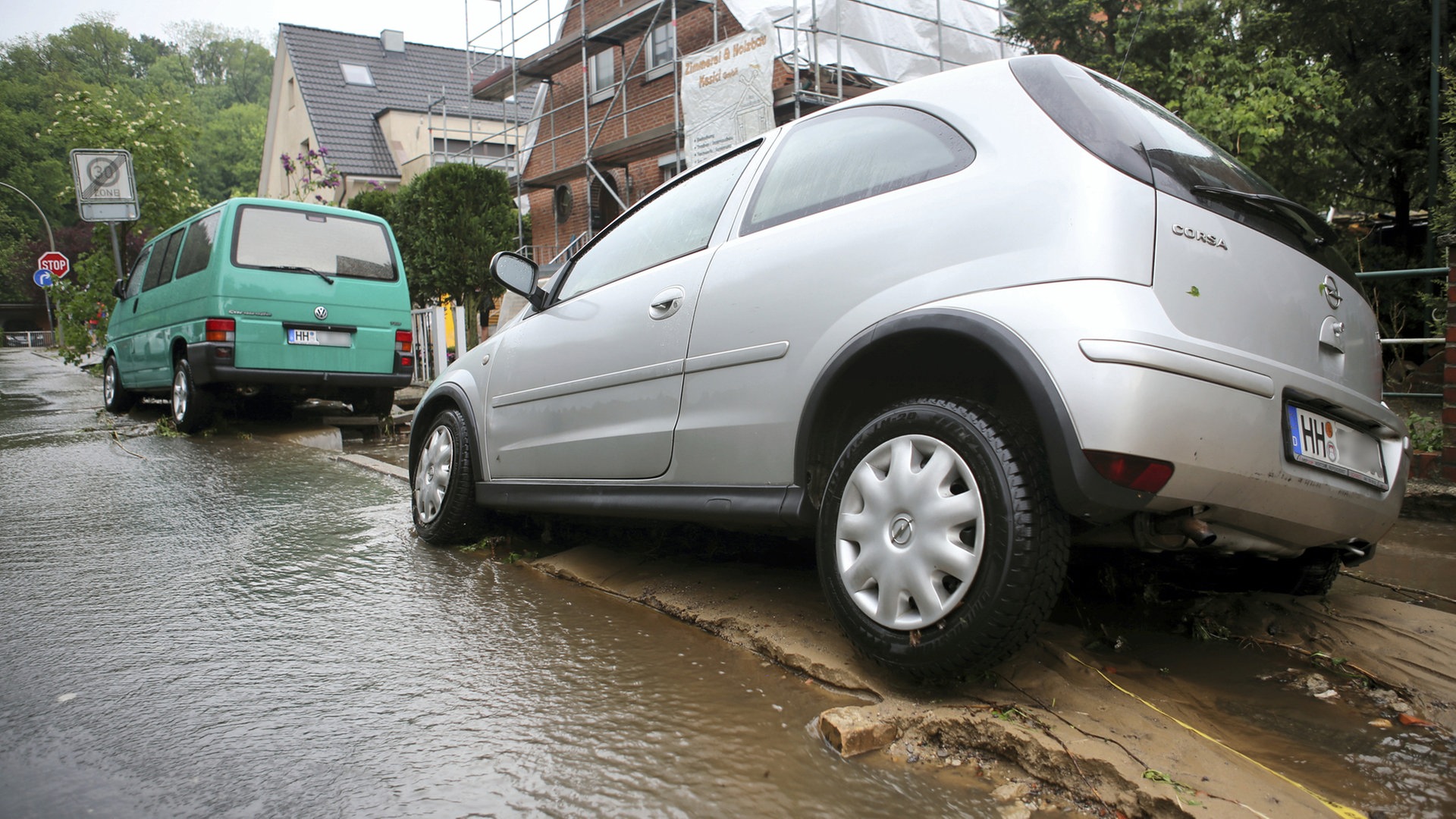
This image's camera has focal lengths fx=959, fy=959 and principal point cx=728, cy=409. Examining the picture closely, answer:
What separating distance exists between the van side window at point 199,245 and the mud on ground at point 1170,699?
21.6 ft

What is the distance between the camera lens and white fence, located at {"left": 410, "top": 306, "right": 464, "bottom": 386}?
40.9ft

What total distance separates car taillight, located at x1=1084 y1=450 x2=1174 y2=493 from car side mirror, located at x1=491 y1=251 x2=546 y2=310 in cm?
267

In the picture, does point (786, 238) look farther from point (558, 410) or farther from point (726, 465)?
point (558, 410)

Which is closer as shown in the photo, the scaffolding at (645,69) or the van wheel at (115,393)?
the van wheel at (115,393)

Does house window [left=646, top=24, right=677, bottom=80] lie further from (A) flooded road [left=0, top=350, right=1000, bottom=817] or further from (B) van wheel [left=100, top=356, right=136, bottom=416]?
(A) flooded road [left=0, top=350, right=1000, bottom=817]

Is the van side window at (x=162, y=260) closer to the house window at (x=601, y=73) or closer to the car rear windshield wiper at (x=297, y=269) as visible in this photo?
the car rear windshield wiper at (x=297, y=269)

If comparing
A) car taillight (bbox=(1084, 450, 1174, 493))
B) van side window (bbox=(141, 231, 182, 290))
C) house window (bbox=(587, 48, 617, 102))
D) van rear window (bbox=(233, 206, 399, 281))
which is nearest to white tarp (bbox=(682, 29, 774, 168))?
van rear window (bbox=(233, 206, 399, 281))

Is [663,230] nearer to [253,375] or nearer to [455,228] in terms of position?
[253,375]

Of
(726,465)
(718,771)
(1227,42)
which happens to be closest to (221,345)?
(726,465)

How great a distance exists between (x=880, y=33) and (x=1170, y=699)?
516 inches

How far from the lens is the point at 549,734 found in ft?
7.30

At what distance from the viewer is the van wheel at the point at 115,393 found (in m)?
10.4

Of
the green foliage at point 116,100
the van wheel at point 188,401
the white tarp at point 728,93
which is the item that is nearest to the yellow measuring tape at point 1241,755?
the van wheel at point 188,401

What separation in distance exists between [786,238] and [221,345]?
676 centimetres
